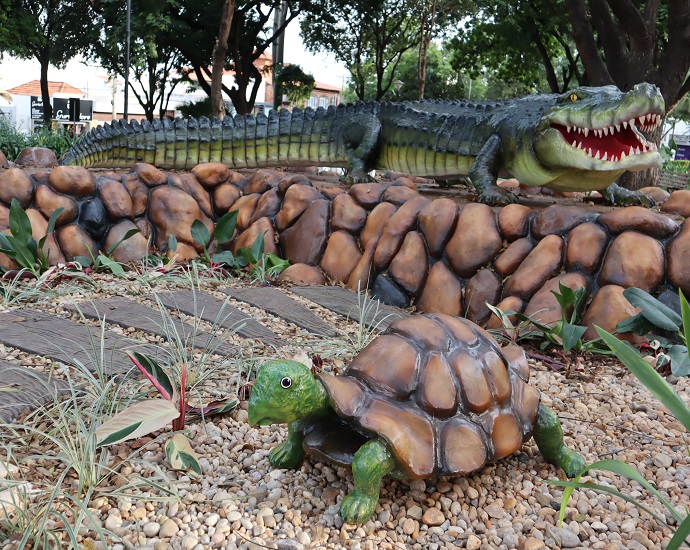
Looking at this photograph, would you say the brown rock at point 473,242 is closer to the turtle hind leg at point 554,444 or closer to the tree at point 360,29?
the turtle hind leg at point 554,444

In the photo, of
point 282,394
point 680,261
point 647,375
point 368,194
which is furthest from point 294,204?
point 647,375

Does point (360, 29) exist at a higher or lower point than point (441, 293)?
higher

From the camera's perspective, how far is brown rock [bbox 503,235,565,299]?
11.2ft

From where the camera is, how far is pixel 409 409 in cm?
170

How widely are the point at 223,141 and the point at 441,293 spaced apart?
10.1 feet

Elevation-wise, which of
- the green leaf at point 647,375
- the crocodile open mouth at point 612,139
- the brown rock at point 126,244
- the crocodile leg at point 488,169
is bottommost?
the brown rock at point 126,244

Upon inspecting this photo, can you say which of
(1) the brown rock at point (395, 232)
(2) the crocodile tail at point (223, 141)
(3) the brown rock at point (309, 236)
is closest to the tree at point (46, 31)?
(2) the crocodile tail at point (223, 141)

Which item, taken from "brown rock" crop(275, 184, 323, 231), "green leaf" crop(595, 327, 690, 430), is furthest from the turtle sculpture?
"brown rock" crop(275, 184, 323, 231)

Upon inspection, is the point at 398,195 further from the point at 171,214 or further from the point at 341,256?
the point at 171,214

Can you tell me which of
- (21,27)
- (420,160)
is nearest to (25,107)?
(21,27)

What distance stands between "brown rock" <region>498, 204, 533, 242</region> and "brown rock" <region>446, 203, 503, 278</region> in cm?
4

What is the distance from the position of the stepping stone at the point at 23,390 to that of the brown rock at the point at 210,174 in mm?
2728

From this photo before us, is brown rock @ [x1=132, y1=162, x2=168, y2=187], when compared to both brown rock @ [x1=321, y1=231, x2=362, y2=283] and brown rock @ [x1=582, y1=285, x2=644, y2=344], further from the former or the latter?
brown rock @ [x1=582, y1=285, x2=644, y2=344]

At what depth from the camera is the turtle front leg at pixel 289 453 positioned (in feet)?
6.14
